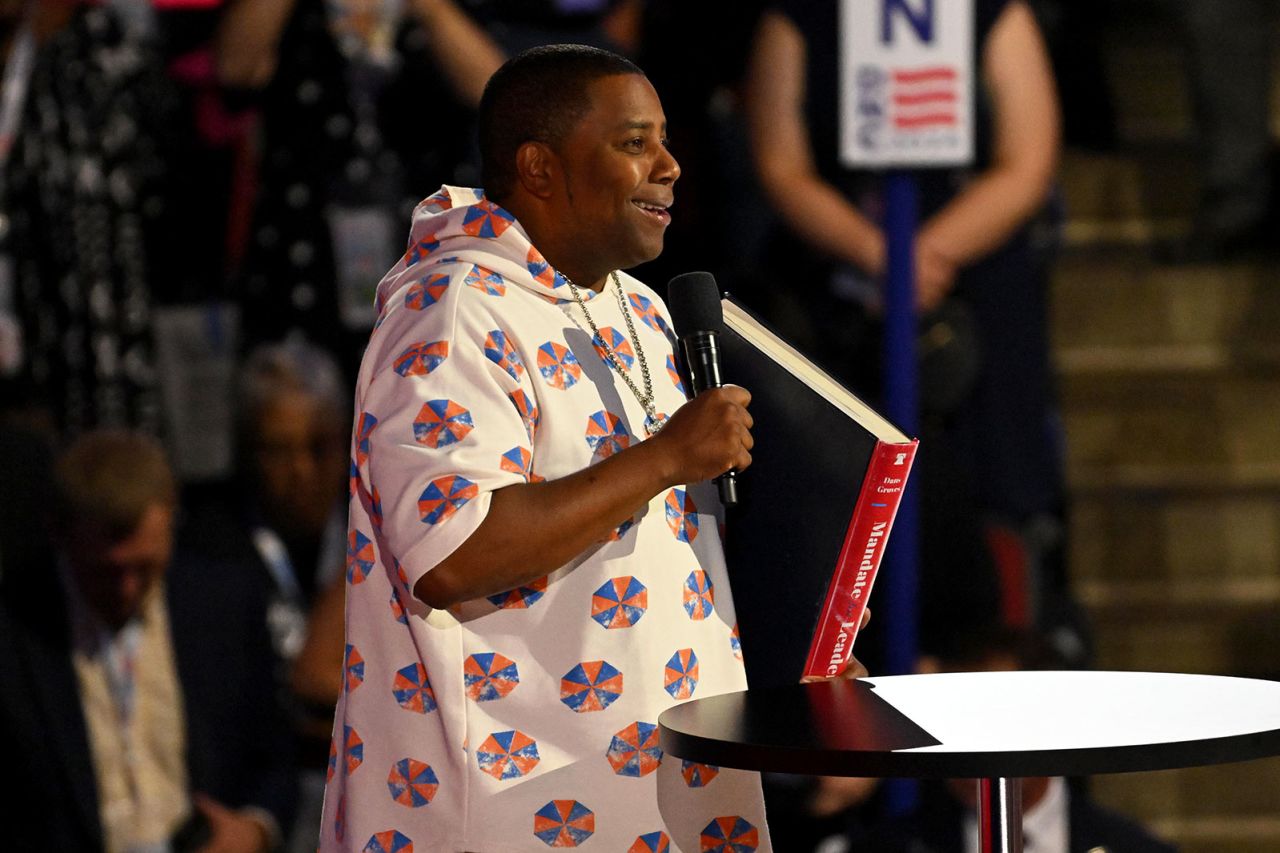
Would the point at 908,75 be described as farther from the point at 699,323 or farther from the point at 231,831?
the point at 231,831

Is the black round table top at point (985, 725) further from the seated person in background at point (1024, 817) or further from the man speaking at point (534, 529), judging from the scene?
the seated person in background at point (1024, 817)

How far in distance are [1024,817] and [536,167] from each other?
5.72 ft

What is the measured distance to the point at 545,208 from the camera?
196cm

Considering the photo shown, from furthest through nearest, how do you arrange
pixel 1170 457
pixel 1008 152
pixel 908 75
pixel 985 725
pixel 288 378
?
pixel 1170 457 → pixel 1008 152 → pixel 288 378 → pixel 908 75 → pixel 985 725

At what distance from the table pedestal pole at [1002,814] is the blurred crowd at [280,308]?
182 cm

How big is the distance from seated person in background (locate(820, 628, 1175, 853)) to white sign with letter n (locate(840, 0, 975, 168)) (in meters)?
0.86

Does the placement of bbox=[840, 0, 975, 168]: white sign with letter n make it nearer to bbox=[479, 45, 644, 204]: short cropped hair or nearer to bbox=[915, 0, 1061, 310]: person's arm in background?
bbox=[915, 0, 1061, 310]: person's arm in background

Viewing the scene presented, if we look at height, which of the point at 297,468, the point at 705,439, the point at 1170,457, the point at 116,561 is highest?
the point at 705,439

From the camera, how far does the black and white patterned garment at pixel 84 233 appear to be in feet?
13.4

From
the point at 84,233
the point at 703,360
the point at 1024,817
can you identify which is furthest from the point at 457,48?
the point at 703,360

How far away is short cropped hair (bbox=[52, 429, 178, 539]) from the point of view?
144 inches

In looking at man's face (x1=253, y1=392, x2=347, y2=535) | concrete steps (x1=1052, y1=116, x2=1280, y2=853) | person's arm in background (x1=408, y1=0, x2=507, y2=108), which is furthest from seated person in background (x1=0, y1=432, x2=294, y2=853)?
concrete steps (x1=1052, y1=116, x2=1280, y2=853)

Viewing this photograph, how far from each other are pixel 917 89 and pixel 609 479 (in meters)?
1.55

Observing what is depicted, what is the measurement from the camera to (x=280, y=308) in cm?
401
